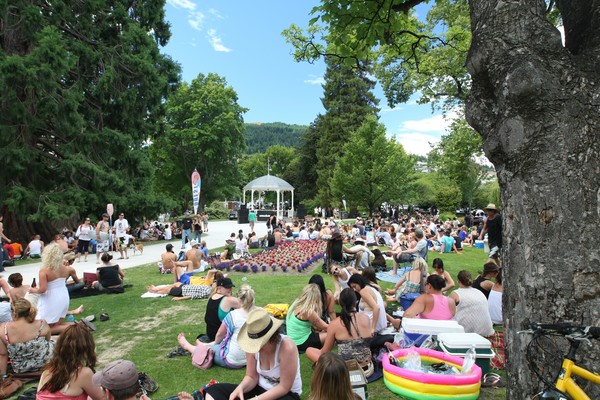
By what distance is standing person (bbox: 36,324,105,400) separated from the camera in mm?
3287

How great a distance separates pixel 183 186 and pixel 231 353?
41.9 metres

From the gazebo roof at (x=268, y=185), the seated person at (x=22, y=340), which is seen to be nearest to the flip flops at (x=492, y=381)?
the seated person at (x=22, y=340)

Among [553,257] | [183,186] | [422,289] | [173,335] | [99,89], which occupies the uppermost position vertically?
[99,89]

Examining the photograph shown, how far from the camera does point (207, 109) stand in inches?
1617

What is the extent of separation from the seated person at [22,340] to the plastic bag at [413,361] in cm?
445

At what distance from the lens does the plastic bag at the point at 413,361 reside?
434 centimetres

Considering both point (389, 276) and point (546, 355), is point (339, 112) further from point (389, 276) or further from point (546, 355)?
point (546, 355)

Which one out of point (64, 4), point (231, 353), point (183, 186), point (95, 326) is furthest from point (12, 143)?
point (183, 186)

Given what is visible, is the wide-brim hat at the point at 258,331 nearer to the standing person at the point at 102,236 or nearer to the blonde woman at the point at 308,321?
the blonde woman at the point at 308,321

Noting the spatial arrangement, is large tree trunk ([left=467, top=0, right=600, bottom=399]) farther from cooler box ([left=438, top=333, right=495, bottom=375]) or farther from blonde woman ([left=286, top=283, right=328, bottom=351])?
blonde woman ([left=286, top=283, right=328, bottom=351])

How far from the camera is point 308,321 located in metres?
5.36

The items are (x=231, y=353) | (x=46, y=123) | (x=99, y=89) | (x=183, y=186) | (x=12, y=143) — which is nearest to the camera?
(x=231, y=353)

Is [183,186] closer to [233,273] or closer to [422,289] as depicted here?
[233,273]

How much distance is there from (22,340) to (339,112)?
4844 cm
